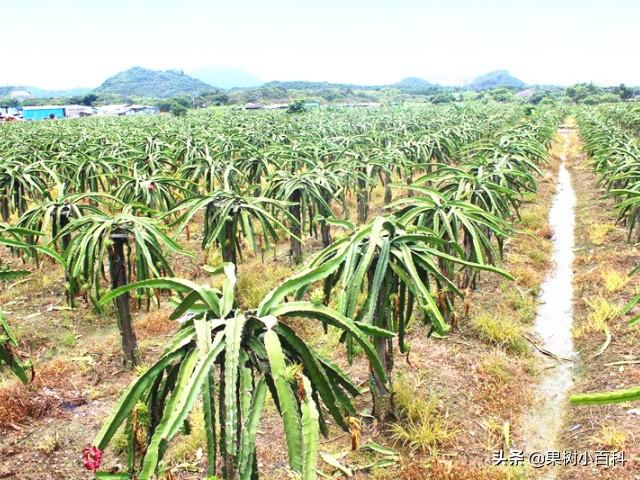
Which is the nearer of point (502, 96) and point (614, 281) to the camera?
point (614, 281)

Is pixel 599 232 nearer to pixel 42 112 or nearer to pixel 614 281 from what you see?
pixel 614 281

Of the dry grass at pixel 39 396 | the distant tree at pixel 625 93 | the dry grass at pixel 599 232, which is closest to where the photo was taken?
the dry grass at pixel 39 396

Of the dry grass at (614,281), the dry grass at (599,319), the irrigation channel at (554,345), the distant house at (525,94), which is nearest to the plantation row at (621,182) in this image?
the dry grass at (599,319)

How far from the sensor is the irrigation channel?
13.0 ft

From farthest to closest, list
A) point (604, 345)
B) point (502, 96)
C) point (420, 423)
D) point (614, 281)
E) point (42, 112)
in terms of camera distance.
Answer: point (502, 96)
point (42, 112)
point (614, 281)
point (604, 345)
point (420, 423)

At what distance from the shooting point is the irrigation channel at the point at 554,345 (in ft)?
13.0

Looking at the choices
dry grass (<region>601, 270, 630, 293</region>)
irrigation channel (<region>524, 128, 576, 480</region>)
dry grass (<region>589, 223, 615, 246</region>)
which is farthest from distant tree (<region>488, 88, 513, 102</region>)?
dry grass (<region>601, 270, 630, 293</region>)

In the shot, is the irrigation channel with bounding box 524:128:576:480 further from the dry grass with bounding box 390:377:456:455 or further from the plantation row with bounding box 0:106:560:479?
the plantation row with bounding box 0:106:560:479

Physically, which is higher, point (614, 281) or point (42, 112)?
point (42, 112)

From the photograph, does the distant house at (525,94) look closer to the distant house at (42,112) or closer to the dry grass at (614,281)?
the distant house at (42,112)

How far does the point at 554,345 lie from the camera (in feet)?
17.9

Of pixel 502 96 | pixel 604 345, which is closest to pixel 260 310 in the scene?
pixel 604 345

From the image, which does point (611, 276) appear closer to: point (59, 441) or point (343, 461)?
point (343, 461)

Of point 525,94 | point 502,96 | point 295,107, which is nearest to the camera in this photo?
point 295,107
